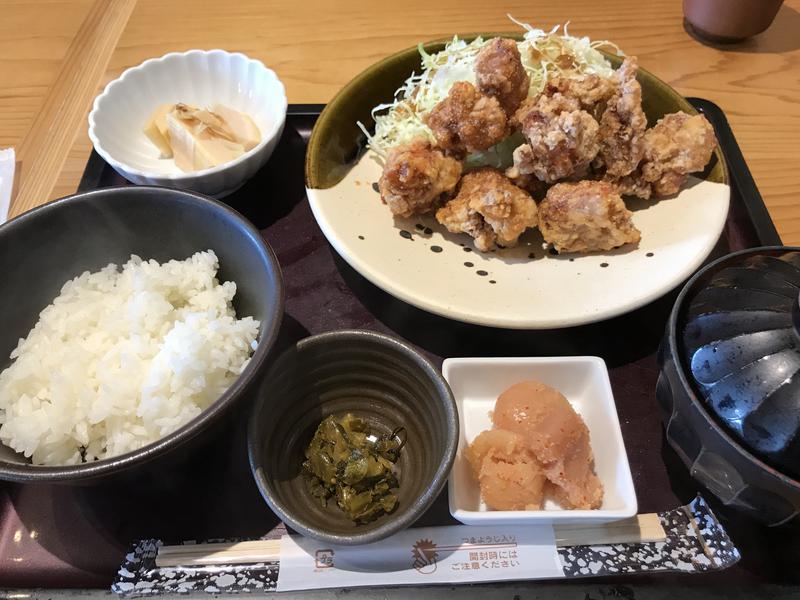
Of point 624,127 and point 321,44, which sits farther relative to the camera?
point 321,44

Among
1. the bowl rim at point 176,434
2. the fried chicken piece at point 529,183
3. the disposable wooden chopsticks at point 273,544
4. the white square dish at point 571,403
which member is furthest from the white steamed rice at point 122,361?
the fried chicken piece at point 529,183

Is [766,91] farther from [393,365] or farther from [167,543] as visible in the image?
[167,543]

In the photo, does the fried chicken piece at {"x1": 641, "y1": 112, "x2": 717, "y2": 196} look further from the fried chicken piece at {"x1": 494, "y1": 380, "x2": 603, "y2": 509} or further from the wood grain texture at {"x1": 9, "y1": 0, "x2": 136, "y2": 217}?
the wood grain texture at {"x1": 9, "y1": 0, "x2": 136, "y2": 217}

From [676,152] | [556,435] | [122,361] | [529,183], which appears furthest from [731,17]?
[122,361]

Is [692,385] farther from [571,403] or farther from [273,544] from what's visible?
[273,544]

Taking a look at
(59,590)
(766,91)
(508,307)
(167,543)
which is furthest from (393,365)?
(766,91)

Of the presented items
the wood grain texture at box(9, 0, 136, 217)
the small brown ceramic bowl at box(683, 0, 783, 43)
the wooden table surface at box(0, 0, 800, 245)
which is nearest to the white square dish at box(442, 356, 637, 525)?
the wooden table surface at box(0, 0, 800, 245)
